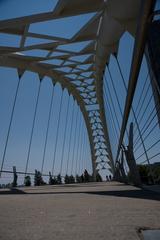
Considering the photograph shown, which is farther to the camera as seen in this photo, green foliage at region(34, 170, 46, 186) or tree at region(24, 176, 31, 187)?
green foliage at region(34, 170, 46, 186)

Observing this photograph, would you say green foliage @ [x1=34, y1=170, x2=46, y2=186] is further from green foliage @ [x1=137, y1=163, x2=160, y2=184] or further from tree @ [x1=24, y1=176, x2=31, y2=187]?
green foliage @ [x1=137, y1=163, x2=160, y2=184]

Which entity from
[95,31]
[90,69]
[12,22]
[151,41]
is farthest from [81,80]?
[151,41]

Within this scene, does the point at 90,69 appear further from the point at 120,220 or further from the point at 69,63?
the point at 120,220

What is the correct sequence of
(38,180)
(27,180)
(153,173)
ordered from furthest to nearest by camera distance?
(38,180) → (27,180) → (153,173)

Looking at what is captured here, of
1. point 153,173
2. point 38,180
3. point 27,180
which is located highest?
point 38,180

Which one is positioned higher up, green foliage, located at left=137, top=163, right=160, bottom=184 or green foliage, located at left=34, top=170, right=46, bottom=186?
green foliage, located at left=34, top=170, right=46, bottom=186

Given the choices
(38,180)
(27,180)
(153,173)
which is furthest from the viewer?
(38,180)

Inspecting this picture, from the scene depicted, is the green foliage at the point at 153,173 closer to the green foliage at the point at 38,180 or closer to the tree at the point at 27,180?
the tree at the point at 27,180

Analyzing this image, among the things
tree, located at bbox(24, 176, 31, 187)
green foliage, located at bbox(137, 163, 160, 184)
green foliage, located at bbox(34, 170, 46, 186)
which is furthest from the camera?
green foliage, located at bbox(34, 170, 46, 186)

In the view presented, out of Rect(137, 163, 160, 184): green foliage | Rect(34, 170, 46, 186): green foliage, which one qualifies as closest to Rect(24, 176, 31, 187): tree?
Rect(34, 170, 46, 186): green foliage

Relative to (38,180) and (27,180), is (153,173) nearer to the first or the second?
(27,180)

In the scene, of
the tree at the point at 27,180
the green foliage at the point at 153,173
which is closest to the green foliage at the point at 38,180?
the tree at the point at 27,180

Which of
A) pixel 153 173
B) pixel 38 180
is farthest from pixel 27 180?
pixel 153 173

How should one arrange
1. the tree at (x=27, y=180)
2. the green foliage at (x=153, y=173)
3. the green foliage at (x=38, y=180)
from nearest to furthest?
the green foliage at (x=153, y=173) < the tree at (x=27, y=180) < the green foliage at (x=38, y=180)
